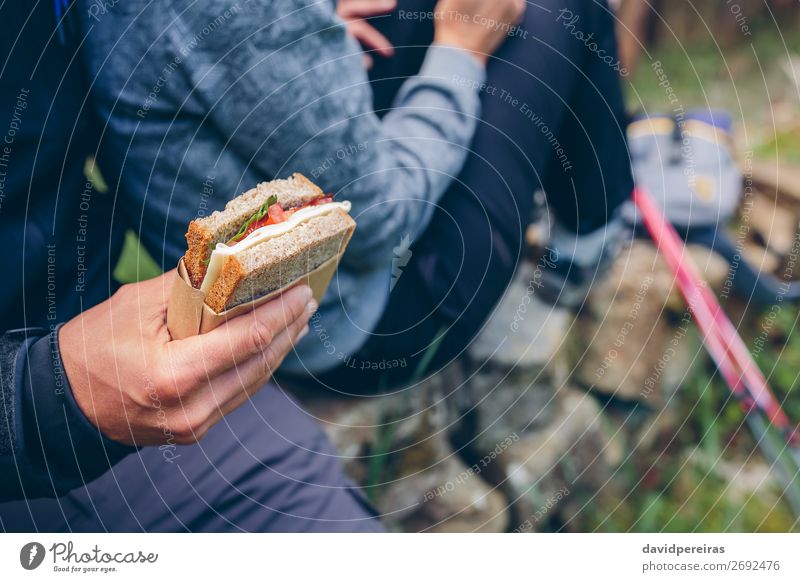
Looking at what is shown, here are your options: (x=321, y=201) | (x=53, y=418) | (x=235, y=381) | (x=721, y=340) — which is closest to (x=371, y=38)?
(x=321, y=201)

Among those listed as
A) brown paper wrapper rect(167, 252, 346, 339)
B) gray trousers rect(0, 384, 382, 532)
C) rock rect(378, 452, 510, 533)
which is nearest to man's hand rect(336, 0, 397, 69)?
brown paper wrapper rect(167, 252, 346, 339)

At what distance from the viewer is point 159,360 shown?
0.70 m

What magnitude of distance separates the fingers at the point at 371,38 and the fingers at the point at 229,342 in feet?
1.15

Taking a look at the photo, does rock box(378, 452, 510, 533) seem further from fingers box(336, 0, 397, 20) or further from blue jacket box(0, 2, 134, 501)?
fingers box(336, 0, 397, 20)

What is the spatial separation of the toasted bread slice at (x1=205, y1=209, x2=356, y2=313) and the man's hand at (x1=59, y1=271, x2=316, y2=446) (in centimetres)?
3

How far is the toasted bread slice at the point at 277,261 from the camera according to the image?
64 cm

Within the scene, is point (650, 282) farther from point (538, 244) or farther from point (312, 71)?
point (312, 71)

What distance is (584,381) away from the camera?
107 centimetres

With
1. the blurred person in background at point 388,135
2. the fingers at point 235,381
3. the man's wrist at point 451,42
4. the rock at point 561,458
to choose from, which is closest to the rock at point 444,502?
the rock at point 561,458

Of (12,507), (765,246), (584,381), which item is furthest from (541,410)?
(12,507)

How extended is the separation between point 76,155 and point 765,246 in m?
1.06

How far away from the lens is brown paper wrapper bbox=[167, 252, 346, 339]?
2.15 feet

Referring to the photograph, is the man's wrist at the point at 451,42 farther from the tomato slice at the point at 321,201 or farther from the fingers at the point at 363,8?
the tomato slice at the point at 321,201
